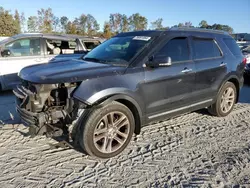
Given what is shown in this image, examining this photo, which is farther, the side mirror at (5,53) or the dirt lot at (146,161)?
the side mirror at (5,53)

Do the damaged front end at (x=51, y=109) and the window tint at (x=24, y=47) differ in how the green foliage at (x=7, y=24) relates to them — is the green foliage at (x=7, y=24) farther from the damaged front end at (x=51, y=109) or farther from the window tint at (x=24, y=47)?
the damaged front end at (x=51, y=109)

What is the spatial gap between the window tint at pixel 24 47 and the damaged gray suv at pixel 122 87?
129 inches

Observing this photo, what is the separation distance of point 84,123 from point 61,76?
27.4 inches

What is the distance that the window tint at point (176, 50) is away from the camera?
13.4 ft

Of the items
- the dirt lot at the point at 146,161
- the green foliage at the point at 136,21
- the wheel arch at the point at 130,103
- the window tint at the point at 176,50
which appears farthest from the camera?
the green foliage at the point at 136,21

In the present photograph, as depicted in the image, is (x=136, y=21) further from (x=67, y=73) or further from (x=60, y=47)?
(x=67, y=73)

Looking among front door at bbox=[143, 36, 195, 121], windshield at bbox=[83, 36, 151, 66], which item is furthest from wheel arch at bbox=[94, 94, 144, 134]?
windshield at bbox=[83, 36, 151, 66]

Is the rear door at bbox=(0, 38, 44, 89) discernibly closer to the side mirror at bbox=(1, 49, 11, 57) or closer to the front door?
the side mirror at bbox=(1, 49, 11, 57)

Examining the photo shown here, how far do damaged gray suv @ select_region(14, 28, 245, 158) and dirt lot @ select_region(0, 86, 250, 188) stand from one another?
307mm

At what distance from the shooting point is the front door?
3832mm

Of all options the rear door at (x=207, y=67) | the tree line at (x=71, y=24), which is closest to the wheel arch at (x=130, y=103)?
the rear door at (x=207, y=67)

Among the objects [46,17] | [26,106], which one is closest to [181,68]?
[26,106]

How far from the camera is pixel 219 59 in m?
4.96

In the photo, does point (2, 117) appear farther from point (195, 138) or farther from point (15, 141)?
point (195, 138)
